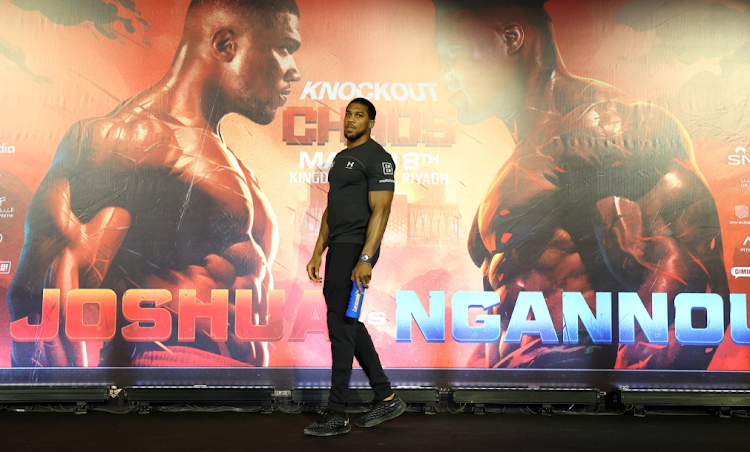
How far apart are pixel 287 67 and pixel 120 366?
2.20 m

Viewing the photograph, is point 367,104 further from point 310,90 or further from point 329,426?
point 329,426

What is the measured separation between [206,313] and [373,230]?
4.86ft

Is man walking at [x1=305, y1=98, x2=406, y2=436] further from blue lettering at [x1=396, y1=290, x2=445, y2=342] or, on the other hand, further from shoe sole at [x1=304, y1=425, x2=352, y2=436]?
blue lettering at [x1=396, y1=290, x2=445, y2=342]

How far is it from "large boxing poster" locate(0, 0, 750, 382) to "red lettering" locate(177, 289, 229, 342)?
0.01 meters

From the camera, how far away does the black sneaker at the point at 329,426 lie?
328cm

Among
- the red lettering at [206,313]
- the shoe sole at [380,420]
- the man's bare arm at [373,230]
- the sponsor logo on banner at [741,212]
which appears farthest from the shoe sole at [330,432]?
the sponsor logo on banner at [741,212]

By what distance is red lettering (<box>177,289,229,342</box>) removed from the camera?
4.21 meters

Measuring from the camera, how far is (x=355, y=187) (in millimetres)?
3469

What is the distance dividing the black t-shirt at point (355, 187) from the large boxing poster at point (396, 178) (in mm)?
783

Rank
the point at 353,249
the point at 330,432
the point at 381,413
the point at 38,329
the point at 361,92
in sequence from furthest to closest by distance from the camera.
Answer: the point at 361,92 < the point at 38,329 < the point at 381,413 < the point at 353,249 < the point at 330,432

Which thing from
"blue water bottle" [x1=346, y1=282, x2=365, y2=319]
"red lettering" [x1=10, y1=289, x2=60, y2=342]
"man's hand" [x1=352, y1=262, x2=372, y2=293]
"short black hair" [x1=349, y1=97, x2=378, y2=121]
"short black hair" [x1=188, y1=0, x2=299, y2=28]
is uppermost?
"short black hair" [x1=188, y1=0, x2=299, y2=28]

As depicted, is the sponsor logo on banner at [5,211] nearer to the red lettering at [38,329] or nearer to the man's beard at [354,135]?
the red lettering at [38,329]

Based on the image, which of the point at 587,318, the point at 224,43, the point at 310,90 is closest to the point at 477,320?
the point at 587,318

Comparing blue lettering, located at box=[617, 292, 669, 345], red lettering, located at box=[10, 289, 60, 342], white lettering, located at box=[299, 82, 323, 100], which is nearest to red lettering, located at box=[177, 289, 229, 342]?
red lettering, located at box=[10, 289, 60, 342]
